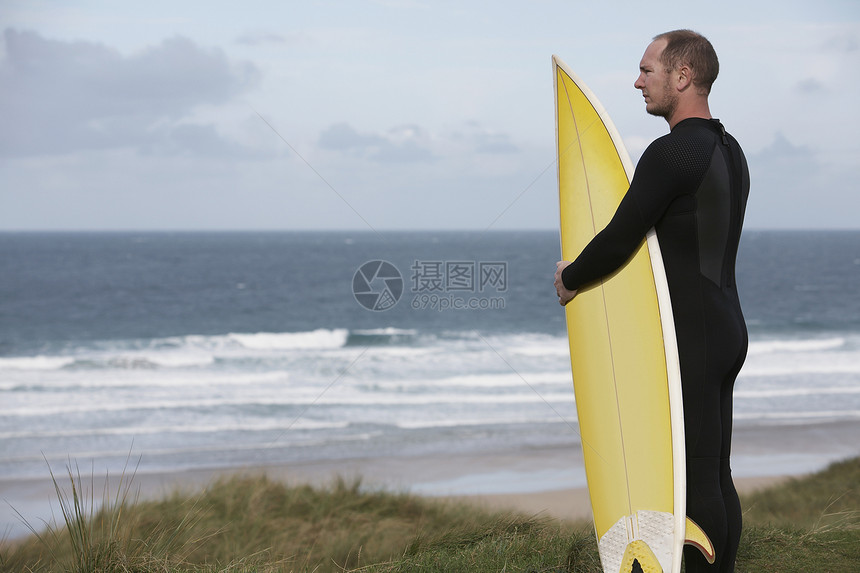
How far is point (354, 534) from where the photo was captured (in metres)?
4.86

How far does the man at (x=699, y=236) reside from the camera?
5.92 feet

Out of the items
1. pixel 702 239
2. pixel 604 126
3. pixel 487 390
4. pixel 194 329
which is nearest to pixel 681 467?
pixel 702 239

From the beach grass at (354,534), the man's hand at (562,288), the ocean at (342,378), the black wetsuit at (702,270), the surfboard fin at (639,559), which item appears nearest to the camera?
the black wetsuit at (702,270)

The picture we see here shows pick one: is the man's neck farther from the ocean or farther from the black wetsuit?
the ocean

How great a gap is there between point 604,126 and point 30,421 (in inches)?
421

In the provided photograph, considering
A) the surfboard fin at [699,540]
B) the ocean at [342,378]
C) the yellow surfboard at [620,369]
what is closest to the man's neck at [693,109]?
the yellow surfboard at [620,369]

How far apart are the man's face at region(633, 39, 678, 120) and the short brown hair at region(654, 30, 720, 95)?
0.06ft

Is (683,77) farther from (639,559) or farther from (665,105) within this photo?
(639,559)

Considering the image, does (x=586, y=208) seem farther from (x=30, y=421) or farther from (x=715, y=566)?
(x=30, y=421)

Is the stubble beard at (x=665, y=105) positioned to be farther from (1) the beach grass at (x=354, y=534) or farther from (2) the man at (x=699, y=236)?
(1) the beach grass at (x=354, y=534)

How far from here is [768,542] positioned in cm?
318

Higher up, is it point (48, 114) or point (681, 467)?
point (48, 114)

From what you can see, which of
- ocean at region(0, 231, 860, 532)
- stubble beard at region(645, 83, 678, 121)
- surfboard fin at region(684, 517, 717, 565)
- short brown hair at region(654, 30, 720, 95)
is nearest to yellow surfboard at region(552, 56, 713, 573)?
surfboard fin at region(684, 517, 717, 565)

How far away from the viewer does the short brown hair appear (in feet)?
6.00
